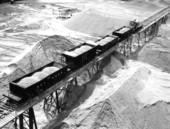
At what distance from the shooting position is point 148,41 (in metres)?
34.5

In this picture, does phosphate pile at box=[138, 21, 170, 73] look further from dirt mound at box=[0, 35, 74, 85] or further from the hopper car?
dirt mound at box=[0, 35, 74, 85]

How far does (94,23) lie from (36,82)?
85.7ft

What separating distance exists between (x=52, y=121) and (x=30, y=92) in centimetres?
414

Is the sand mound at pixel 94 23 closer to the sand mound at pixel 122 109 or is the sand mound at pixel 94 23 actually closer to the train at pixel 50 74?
the train at pixel 50 74

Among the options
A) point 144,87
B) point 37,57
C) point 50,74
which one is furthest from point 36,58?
point 144,87

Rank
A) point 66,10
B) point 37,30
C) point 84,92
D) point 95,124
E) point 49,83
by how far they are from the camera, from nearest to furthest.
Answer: point 95,124, point 49,83, point 84,92, point 37,30, point 66,10

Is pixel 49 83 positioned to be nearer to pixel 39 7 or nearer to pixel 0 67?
pixel 0 67

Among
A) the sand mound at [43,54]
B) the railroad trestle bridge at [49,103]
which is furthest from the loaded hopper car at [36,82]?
the sand mound at [43,54]

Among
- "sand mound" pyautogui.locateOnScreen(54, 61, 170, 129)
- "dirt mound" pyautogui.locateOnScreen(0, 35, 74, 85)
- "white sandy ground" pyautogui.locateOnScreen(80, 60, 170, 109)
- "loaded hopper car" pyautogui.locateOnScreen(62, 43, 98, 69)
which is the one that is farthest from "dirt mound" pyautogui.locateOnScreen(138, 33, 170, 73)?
"loaded hopper car" pyautogui.locateOnScreen(62, 43, 98, 69)

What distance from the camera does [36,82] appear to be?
49.6ft

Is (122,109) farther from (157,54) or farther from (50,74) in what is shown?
(157,54)

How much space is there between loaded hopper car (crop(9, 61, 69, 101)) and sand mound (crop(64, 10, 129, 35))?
21421 mm

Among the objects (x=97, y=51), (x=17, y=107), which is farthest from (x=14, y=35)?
(x=17, y=107)

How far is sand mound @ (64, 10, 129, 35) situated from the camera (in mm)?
38250
